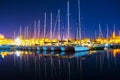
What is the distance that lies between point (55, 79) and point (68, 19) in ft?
136

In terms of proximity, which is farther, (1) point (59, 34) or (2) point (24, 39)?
(2) point (24, 39)

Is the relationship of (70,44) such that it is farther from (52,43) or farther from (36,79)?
(36,79)

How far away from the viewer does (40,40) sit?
276 feet

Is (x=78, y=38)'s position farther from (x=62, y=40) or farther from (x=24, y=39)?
(x=24, y=39)

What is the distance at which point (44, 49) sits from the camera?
210ft

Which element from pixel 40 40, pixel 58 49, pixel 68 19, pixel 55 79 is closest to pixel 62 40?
pixel 58 49

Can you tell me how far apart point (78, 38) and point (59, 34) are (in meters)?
5.76

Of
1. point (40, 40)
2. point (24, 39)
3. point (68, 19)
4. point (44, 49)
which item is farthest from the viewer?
point (24, 39)

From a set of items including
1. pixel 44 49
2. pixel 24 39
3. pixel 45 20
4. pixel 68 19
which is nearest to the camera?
pixel 68 19

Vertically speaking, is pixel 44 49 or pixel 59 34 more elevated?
pixel 59 34

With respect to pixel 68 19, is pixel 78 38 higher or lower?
lower

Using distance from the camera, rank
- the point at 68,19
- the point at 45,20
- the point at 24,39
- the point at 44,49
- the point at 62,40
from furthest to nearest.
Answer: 1. the point at 24,39
2. the point at 45,20
3. the point at 44,49
4. the point at 62,40
5. the point at 68,19

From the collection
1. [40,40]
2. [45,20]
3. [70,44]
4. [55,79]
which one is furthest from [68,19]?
[55,79]

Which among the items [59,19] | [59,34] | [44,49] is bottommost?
[44,49]
